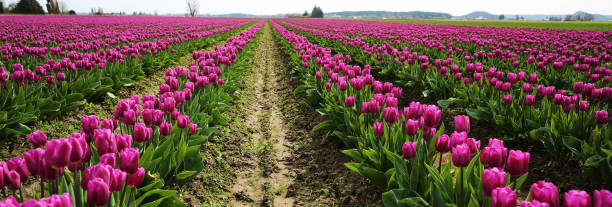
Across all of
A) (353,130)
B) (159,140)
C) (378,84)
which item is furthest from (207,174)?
(378,84)

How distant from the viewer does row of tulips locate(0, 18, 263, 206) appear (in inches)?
67.1

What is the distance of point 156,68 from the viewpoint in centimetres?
943

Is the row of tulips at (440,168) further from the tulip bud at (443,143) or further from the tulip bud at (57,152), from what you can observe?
the tulip bud at (57,152)

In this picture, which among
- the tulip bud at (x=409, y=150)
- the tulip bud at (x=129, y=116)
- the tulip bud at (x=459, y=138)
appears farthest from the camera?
the tulip bud at (x=129, y=116)

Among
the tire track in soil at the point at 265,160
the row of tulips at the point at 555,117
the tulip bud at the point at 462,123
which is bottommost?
the tire track in soil at the point at 265,160

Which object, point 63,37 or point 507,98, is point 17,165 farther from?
point 63,37

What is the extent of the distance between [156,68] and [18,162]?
8.18 m

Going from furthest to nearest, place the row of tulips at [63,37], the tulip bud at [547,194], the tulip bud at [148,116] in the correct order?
the row of tulips at [63,37] → the tulip bud at [148,116] → the tulip bud at [547,194]

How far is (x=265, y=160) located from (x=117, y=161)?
2.00 m

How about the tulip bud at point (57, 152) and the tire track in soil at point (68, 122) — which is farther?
the tire track in soil at point (68, 122)

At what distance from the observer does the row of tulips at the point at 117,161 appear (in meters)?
1.70

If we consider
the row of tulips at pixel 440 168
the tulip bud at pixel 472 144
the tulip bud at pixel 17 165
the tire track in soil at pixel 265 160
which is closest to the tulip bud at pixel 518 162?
the row of tulips at pixel 440 168

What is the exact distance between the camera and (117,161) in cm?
253

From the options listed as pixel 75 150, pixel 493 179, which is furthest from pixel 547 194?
pixel 75 150
